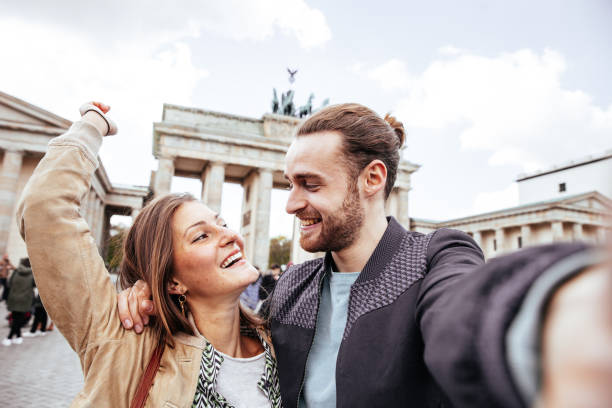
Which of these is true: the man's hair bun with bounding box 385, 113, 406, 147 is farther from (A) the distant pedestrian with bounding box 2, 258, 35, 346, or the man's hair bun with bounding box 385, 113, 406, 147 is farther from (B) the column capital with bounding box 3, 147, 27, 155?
(B) the column capital with bounding box 3, 147, 27, 155

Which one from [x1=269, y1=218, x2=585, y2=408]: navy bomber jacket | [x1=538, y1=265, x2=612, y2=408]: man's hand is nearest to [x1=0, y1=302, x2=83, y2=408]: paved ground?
[x1=269, y1=218, x2=585, y2=408]: navy bomber jacket

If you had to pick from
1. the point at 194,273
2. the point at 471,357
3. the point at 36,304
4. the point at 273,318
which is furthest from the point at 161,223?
the point at 36,304

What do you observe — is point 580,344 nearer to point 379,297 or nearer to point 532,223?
point 379,297

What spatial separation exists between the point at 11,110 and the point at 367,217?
29.8 m

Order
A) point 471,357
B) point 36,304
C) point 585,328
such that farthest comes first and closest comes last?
point 36,304, point 471,357, point 585,328

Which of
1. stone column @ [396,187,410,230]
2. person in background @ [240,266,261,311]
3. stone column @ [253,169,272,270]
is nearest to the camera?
person in background @ [240,266,261,311]

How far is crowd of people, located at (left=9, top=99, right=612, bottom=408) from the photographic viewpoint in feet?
1.91

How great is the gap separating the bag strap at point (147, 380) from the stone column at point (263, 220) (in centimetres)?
2738

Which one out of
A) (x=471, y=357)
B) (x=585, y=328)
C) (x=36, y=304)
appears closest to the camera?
(x=585, y=328)

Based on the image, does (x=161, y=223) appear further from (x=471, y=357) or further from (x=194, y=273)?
(x=471, y=357)

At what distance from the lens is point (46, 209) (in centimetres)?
164

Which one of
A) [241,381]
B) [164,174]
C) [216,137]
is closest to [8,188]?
[164,174]

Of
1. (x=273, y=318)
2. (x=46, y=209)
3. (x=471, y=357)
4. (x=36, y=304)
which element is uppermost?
(x=46, y=209)

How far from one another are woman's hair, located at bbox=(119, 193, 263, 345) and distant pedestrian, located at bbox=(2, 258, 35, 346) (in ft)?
28.6
